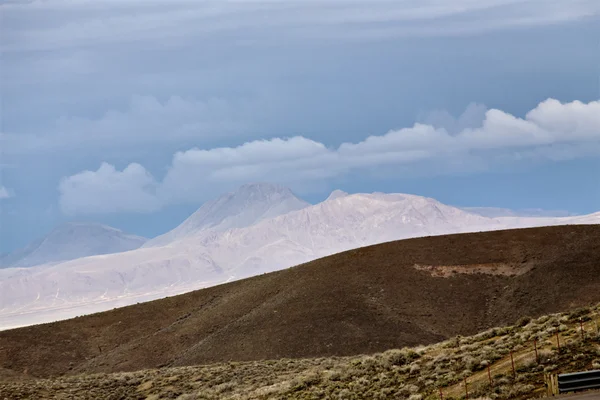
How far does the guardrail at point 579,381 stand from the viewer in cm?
3441

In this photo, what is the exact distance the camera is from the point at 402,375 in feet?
154

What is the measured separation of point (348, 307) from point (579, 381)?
2141 inches

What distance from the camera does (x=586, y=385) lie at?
113 feet

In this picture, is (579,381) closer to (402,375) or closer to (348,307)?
(402,375)

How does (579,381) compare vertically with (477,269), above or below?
below

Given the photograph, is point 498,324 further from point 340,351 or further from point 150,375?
point 150,375

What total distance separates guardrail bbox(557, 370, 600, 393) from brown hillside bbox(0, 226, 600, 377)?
1760 inches

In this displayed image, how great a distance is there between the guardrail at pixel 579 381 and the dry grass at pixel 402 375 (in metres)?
1.44

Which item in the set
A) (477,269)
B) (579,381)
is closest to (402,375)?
(579,381)

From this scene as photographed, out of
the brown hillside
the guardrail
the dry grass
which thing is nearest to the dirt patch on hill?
the brown hillside

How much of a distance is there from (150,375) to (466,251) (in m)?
41.5

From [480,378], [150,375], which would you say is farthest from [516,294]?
[480,378]

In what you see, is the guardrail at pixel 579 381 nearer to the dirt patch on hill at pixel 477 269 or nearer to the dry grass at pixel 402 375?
the dry grass at pixel 402 375

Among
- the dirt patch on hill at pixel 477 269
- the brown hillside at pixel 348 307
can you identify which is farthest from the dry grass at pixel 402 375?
the dirt patch on hill at pixel 477 269
